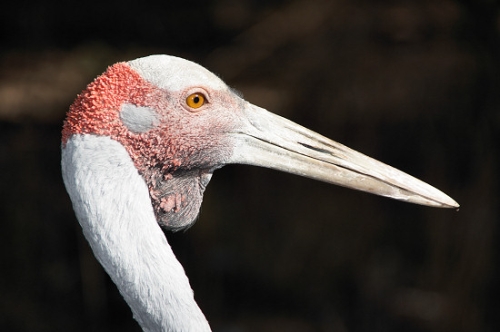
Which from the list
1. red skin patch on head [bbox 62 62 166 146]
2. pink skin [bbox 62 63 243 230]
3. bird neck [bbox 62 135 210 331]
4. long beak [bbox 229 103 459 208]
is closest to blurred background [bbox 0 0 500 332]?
long beak [bbox 229 103 459 208]

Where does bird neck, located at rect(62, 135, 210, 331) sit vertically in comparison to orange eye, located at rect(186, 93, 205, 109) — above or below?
below

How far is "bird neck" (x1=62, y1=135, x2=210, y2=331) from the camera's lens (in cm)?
272

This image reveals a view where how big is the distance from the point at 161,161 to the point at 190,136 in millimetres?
152

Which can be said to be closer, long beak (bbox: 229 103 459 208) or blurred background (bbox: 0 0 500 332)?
long beak (bbox: 229 103 459 208)

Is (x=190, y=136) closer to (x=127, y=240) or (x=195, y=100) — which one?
(x=195, y=100)

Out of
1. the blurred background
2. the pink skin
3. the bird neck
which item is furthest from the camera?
the blurred background

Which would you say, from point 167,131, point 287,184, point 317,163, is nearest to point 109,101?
point 167,131

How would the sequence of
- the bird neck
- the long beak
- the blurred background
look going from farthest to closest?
1. the blurred background
2. the long beak
3. the bird neck

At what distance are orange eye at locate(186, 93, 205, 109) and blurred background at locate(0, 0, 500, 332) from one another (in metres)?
3.52

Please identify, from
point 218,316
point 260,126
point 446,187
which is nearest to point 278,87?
point 446,187

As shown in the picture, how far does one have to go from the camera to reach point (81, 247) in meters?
6.83

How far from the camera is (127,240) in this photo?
107 inches

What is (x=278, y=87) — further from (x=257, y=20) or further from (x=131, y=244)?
(x=131, y=244)

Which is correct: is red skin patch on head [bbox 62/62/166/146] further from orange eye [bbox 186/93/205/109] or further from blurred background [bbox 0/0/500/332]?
blurred background [bbox 0/0/500/332]
